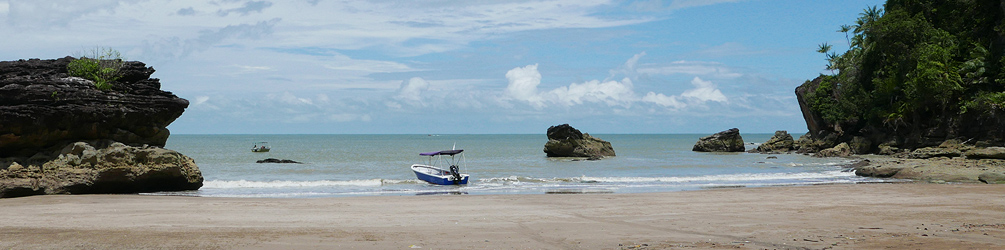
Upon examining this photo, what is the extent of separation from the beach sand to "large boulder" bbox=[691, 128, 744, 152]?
4852 centimetres

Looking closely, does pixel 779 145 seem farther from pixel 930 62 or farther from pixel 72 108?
pixel 72 108

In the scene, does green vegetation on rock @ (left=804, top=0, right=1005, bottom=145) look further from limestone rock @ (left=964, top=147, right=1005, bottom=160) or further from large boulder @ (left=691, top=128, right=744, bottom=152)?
large boulder @ (left=691, top=128, right=744, bottom=152)

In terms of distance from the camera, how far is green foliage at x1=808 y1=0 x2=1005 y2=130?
134 feet

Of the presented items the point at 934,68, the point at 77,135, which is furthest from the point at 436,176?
the point at 934,68

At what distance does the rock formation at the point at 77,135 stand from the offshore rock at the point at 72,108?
0.03 metres

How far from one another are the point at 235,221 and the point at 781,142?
66.7 m

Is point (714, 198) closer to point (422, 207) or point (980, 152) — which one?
point (422, 207)

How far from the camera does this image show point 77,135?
21.7 m

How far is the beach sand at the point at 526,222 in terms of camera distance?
10.2 m

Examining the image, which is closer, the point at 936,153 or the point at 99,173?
the point at 99,173

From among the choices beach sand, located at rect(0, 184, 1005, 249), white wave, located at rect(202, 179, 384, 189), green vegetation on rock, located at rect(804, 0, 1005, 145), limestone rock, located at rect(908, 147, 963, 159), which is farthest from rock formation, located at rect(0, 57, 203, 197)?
green vegetation on rock, located at rect(804, 0, 1005, 145)

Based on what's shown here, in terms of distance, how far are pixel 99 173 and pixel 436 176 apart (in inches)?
535

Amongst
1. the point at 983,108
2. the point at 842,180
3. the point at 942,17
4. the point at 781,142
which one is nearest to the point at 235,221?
the point at 842,180

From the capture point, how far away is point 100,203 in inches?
691
